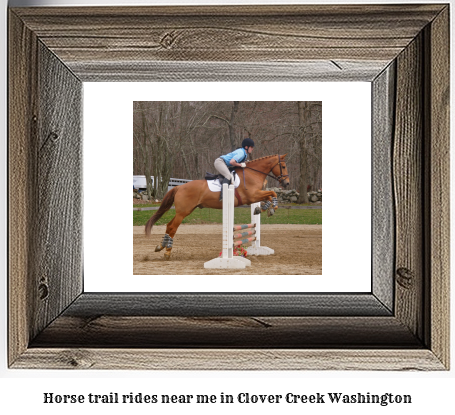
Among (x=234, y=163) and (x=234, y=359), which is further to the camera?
(x=234, y=163)

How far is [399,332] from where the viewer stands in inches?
69.6

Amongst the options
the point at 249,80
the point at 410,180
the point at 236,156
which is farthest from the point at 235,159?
the point at 410,180

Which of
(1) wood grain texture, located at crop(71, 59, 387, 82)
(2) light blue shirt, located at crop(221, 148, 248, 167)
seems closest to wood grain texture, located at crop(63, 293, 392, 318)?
(2) light blue shirt, located at crop(221, 148, 248, 167)

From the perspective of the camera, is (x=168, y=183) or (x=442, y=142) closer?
(x=442, y=142)

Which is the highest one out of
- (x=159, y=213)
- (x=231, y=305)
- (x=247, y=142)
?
(x=247, y=142)

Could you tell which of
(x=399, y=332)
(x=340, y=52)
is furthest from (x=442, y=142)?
(x=399, y=332)

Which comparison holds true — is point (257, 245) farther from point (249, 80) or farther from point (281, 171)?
point (249, 80)

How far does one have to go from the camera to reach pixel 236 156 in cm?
186

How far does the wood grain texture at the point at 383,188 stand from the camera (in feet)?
5.81

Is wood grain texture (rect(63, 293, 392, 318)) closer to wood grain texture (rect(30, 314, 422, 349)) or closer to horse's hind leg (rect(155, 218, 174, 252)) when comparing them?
wood grain texture (rect(30, 314, 422, 349))

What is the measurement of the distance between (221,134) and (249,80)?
A: 19cm

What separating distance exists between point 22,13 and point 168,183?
67 cm

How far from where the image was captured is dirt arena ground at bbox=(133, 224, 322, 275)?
1.82 m
